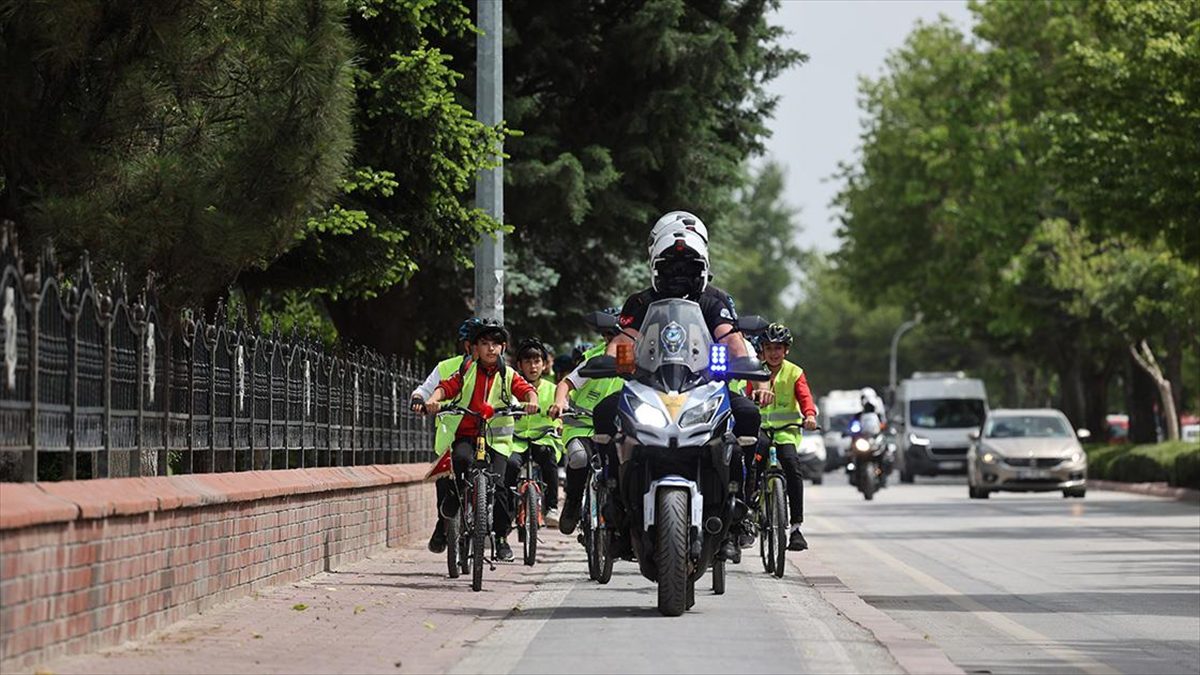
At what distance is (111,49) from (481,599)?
4.57 meters

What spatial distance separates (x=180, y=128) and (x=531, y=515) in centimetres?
377

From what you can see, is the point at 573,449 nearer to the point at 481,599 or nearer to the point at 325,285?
the point at 481,599

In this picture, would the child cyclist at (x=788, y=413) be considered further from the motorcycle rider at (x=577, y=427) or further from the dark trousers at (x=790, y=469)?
the motorcycle rider at (x=577, y=427)

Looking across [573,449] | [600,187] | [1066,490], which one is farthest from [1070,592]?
[1066,490]

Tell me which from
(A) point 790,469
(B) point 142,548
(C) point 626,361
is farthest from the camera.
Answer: (A) point 790,469

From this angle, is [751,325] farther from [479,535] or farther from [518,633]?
[479,535]

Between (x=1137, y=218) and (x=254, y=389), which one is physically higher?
(x=1137, y=218)

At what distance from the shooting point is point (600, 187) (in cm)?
3064

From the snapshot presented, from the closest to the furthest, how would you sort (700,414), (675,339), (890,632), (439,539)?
1. (890,632)
2. (700,414)
3. (675,339)
4. (439,539)

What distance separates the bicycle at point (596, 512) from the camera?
44.3 ft

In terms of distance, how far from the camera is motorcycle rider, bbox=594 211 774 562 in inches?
530

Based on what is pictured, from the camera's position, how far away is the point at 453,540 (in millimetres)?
16562

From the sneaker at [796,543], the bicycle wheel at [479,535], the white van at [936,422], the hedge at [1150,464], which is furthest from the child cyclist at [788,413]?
the white van at [936,422]

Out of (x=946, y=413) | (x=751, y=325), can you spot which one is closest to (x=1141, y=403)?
(x=946, y=413)
